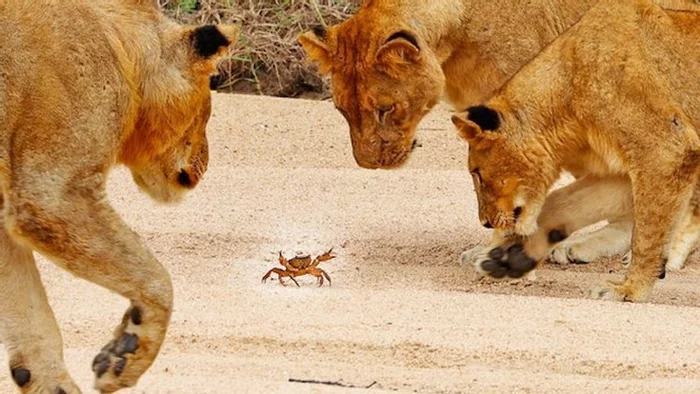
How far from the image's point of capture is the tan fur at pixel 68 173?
5.34m

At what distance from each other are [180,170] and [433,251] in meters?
2.66

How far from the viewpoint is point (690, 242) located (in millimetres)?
8812

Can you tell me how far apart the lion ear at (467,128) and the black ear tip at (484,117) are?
0.09 feet

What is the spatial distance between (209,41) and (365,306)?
1587 mm

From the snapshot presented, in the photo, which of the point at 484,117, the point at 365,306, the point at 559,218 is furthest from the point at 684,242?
the point at 365,306

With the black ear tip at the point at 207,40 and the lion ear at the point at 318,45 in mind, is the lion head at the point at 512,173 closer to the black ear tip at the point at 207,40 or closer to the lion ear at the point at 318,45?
the lion ear at the point at 318,45

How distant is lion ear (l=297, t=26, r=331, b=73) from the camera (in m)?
8.52

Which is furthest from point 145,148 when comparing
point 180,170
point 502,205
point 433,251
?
point 433,251

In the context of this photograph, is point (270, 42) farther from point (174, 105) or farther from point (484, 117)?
point (174, 105)

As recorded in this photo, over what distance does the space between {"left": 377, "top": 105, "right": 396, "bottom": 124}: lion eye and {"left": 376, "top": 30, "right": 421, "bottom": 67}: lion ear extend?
219 mm

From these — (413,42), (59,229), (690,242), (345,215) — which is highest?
(59,229)

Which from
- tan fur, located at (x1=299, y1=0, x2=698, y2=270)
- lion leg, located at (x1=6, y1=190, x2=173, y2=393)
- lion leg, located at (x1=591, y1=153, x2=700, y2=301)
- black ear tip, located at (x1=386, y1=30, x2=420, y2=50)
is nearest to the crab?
A: tan fur, located at (x1=299, y1=0, x2=698, y2=270)

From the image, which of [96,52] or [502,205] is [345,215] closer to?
[502,205]

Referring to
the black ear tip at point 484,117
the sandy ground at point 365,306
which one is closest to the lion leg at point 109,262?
the sandy ground at point 365,306
